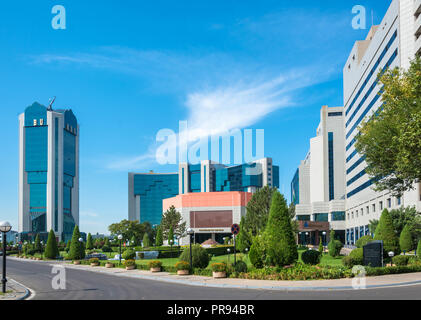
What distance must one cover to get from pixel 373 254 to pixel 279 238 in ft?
19.6

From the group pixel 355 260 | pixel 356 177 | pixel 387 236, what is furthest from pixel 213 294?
pixel 356 177

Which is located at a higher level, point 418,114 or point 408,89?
point 408,89

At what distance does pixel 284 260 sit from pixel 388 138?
11.0m

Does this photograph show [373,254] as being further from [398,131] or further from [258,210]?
[258,210]

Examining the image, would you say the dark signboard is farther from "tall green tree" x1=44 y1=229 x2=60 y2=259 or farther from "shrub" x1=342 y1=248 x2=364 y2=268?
"tall green tree" x1=44 y1=229 x2=60 y2=259

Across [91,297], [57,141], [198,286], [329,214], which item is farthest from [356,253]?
[57,141]

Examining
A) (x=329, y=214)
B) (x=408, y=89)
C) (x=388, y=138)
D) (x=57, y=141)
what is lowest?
(x=329, y=214)

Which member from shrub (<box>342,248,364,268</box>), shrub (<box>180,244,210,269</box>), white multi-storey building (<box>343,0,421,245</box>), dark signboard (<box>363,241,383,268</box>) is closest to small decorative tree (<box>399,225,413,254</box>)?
white multi-storey building (<box>343,0,421,245</box>)

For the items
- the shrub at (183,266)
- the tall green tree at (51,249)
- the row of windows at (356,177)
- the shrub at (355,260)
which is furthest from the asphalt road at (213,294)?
the row of windows at (356,177)

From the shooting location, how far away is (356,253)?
91.2 feet

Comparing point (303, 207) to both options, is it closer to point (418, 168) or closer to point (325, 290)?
point (418, 168)

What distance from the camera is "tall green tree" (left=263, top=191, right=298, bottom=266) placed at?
24.5m

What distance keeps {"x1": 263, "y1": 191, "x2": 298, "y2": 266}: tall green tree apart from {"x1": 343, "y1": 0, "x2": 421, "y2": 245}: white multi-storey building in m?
33.0

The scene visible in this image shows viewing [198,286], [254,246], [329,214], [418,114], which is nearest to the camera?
[198,286]
